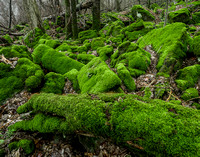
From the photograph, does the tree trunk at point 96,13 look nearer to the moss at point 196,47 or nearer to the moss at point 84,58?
the moss at point 84,58

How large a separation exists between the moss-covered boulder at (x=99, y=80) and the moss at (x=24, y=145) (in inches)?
88.6

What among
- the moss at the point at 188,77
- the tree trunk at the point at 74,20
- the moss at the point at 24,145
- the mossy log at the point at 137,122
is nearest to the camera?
the mossy log at the point at 137,122

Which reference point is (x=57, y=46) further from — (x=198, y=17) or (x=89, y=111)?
(x=198, y=17)

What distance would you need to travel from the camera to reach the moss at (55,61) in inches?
271

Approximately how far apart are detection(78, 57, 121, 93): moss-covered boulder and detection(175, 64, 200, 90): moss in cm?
240

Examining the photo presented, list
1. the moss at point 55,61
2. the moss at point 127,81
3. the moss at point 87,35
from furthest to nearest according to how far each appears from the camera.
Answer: the moss at point 87,35 < the moss at point 55,61 < the moss at point 127,81

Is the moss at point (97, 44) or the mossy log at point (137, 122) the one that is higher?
the moss at point (97, 44)

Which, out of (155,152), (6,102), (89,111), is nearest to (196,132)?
(155,152)

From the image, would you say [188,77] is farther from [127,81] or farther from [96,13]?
[96,13]

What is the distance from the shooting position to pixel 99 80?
13.8 ft

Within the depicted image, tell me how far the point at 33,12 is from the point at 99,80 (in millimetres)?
13595

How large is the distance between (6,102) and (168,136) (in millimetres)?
5477

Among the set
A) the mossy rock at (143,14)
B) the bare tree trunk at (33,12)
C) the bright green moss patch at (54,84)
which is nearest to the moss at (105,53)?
the bright green moss patch at (54,84)

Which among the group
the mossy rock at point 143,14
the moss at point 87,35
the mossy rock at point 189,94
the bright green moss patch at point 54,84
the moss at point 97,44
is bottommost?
the bright green moss patch at point 54,84
